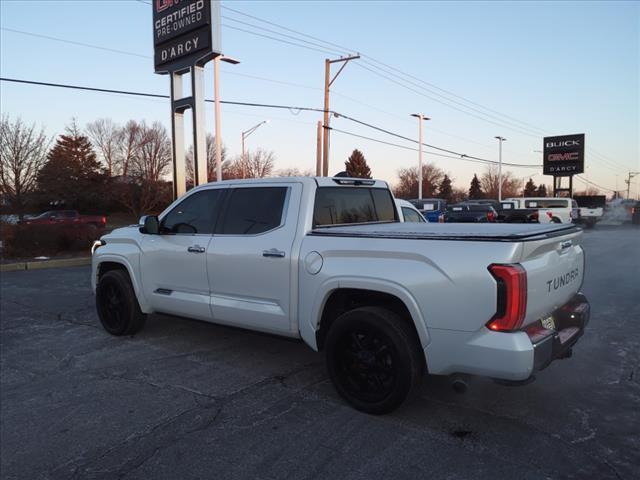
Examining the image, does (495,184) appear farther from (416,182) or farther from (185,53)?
(185,53)

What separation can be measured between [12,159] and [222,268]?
24.8m

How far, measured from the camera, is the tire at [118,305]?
5832 mm

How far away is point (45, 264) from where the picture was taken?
1351cm

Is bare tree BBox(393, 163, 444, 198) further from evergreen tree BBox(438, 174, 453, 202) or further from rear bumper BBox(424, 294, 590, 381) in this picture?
rear bumper BBox(424, 294, 590, 381)

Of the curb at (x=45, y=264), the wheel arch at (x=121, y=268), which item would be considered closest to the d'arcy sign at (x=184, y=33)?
the curb at (x=45, y=264)

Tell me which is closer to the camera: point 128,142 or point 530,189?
point 128,142

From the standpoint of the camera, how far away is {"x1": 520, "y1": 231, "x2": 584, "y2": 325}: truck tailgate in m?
3.17

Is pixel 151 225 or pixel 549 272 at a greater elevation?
pixel 151 225

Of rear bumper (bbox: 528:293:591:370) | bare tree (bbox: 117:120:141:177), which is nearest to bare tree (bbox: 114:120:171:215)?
bare tree (bbox: 117:120:141:177)

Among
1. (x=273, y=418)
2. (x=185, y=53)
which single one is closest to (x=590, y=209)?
(x=185, y=53)

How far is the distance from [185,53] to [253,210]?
8.47m

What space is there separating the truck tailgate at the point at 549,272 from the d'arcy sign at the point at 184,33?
9478mm

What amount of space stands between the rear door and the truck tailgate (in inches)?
74.6

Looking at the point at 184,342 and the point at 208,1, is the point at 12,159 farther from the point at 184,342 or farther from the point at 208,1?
the point at 184,342
